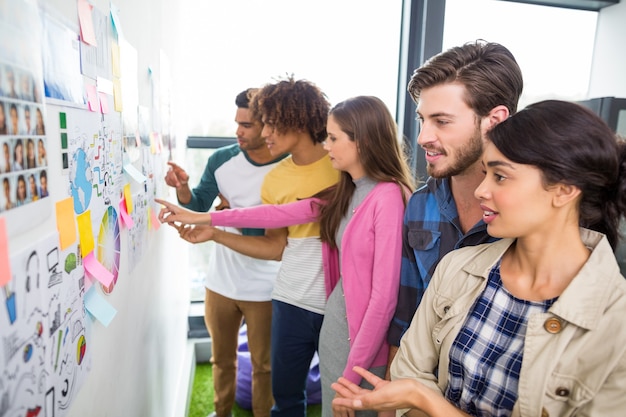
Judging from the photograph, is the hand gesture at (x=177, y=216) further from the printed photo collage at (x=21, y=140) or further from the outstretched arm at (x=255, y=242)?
the printed photo collage at (x=21, y=140)

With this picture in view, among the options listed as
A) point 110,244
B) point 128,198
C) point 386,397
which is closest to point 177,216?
point 128,198

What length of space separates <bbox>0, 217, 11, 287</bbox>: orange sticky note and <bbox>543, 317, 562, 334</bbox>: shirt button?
87 centimetres

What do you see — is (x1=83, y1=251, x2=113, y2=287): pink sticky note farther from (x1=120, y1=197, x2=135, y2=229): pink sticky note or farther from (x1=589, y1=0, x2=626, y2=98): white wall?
(x1=589, y1=0, x2=626, y2=98): white wall

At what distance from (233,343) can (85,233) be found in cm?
154

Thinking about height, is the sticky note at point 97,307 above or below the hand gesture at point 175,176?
below

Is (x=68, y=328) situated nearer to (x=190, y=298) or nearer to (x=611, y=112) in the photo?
(x=611, y=112)

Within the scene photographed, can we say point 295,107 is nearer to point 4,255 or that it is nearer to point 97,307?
point 97,307

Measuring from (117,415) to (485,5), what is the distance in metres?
2.59

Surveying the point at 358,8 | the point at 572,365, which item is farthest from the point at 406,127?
the point at 572,365

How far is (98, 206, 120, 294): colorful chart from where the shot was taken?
2.65 ft

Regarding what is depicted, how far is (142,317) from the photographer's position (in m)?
1.25

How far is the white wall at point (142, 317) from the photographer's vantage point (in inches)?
31.0

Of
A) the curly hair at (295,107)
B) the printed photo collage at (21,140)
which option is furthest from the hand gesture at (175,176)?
the printed photo collage at (21,140)

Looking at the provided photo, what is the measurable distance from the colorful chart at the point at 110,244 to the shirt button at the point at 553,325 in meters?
0.87
